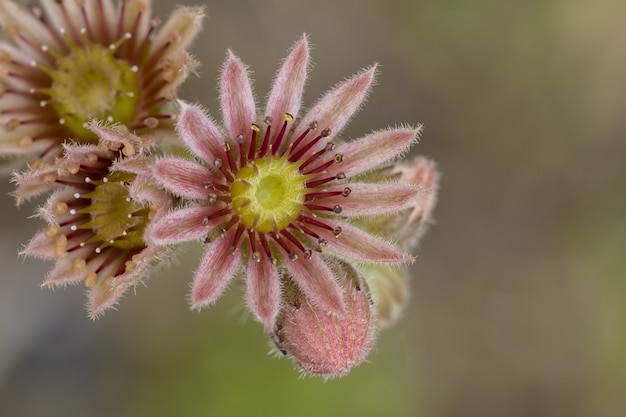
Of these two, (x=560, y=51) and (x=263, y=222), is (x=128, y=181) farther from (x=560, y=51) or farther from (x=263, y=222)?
(x=560, y=51)

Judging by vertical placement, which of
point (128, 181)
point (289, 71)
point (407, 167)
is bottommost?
point (128, 181)

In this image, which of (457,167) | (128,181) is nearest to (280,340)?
(128,181)

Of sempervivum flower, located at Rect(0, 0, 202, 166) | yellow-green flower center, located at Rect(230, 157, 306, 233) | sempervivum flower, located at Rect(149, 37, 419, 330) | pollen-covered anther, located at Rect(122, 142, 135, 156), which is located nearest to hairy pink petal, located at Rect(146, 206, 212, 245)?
sempervivum flower, located at Rect(149, 37, 419, 330)

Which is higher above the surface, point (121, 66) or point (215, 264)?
point (121, 66)

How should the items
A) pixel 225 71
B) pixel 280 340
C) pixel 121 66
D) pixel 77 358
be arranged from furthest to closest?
pixel 77 358
pixel 121 66
pixel 280 340
pixel 225 71

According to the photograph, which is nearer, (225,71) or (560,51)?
(225,71)

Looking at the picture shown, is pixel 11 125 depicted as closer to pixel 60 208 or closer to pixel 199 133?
pixel 60 208
